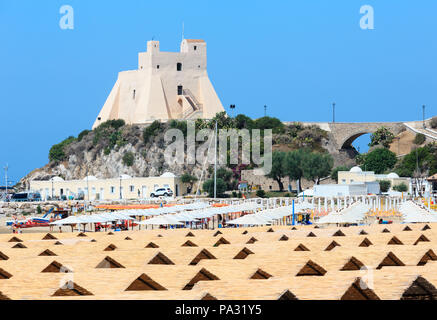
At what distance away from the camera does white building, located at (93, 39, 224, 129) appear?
87.8 meters

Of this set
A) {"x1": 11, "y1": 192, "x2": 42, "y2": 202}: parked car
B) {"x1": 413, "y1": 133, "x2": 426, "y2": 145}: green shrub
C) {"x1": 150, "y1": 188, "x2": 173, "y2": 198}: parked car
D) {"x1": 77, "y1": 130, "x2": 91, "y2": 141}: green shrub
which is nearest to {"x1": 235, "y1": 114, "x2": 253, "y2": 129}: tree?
{"x1": 150, "y1": 188, "x2": 173, "y2": 198}: parked car

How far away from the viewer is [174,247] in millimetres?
18766

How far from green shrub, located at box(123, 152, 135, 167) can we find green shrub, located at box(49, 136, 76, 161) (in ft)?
36.1

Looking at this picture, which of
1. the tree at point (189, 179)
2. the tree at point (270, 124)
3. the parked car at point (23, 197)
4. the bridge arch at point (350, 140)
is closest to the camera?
the tree at point (189, 179)

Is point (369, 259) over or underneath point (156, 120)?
underneath

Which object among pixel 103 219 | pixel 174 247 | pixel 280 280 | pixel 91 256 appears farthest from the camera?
pixel 103 219

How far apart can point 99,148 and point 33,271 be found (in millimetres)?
73792

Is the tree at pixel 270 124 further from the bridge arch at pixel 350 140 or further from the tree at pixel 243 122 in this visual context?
the bridge arch at pixel 350 140

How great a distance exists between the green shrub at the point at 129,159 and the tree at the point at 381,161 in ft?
84.5

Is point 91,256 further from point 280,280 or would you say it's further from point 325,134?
point 325,134

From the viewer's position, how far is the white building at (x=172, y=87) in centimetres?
8775

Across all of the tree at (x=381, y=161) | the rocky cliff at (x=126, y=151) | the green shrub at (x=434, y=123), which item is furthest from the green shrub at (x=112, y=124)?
the green shrub at (x=434, y=123)
